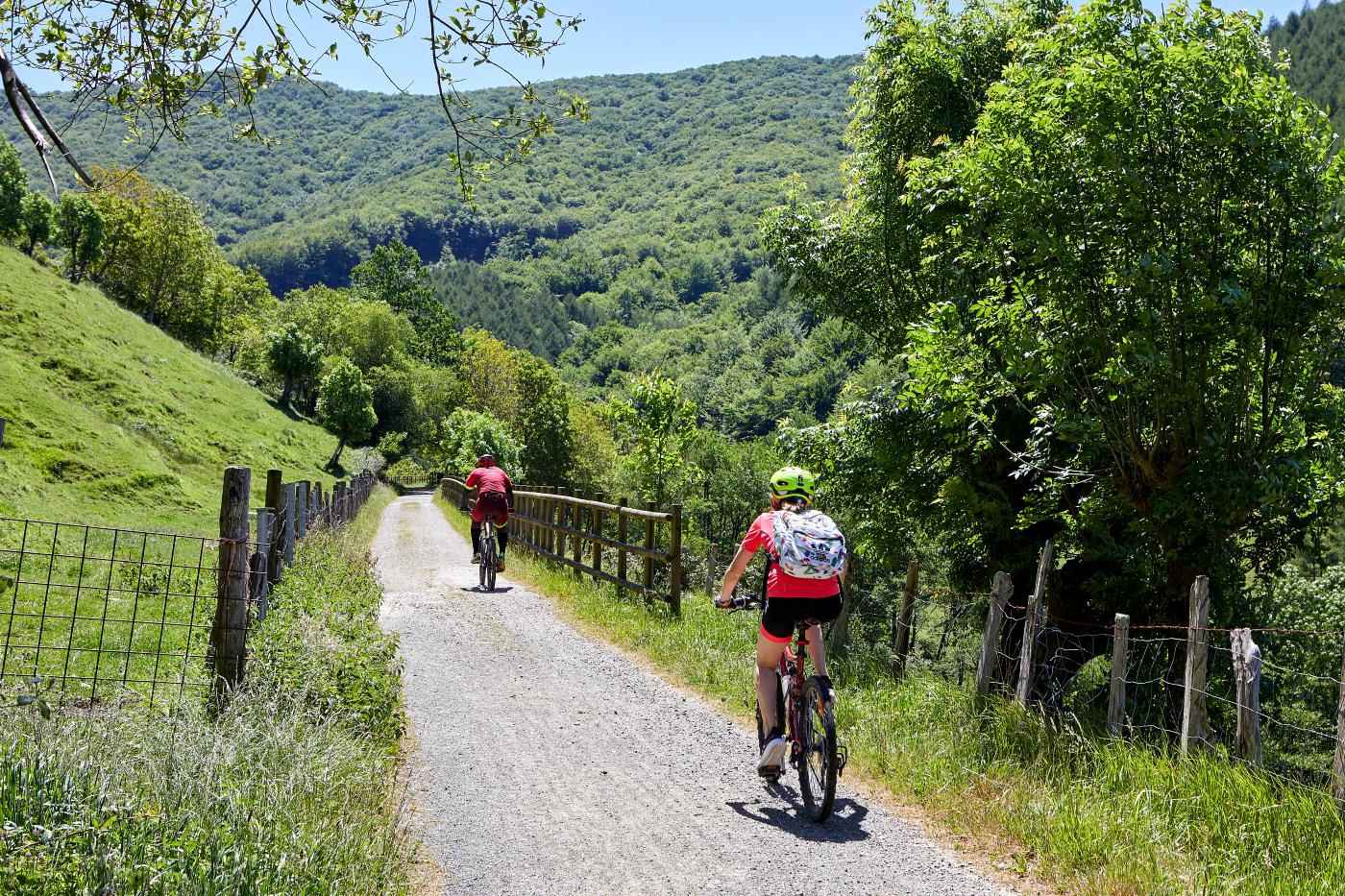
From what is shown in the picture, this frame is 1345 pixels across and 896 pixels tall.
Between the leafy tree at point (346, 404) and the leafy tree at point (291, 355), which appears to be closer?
the leafy tree at point (346, 404)

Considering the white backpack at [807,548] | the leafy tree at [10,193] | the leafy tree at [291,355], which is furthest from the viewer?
the leafy tree at [291,355]

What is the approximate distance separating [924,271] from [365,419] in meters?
54.8

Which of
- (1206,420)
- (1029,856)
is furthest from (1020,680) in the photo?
(1206,420)

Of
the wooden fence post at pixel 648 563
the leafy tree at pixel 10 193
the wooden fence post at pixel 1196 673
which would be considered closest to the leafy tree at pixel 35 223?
the leafy tree at pixel 10 193

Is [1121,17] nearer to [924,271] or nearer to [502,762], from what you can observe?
[924,271]

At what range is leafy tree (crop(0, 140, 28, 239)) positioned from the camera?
172 feet

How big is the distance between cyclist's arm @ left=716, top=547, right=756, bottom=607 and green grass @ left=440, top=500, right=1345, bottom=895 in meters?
1.55

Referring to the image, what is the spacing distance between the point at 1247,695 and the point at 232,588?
5537mm

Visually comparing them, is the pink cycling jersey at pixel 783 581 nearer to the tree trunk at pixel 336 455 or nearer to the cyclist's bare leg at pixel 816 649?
the cyclist's bare leg at pixel 816 649

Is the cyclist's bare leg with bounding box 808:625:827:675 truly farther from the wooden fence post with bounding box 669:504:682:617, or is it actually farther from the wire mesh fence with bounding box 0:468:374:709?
the wooden fence post with bounding box 669:504:682:617

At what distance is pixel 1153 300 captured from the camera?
308 inches

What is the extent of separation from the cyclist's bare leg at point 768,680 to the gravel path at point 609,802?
47 centimetres

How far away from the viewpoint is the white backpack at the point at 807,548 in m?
5.04

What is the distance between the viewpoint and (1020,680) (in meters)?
6.46
